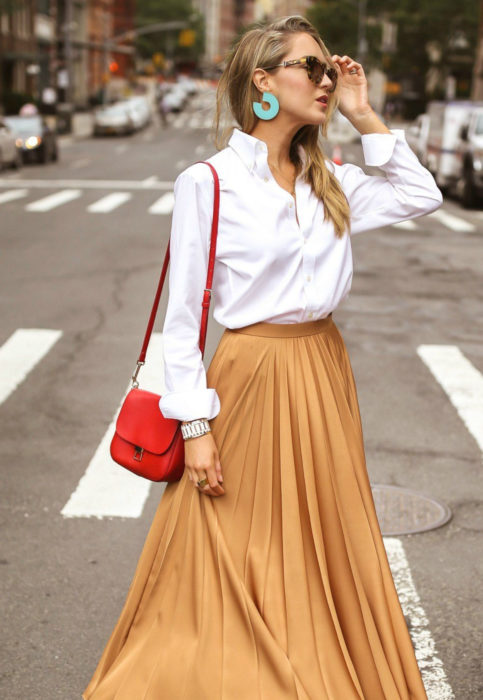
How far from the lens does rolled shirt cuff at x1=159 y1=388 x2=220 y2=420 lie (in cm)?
273

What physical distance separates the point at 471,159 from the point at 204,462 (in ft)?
63.3

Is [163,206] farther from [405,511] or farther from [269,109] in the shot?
[269,109]

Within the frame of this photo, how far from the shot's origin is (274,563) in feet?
9.04

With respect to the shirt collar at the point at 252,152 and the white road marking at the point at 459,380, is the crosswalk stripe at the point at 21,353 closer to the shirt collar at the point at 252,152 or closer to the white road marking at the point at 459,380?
the white road marking at the point at 459,380

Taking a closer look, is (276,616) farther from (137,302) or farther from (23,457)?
(137,302)

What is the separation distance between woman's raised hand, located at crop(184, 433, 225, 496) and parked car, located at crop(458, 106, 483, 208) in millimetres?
18896

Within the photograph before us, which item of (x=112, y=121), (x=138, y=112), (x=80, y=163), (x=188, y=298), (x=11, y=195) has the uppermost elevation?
(x=188, y=298)

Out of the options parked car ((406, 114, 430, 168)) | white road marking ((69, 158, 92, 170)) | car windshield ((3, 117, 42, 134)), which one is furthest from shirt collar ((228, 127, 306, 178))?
car windshield ((3, 117, 42, 134))

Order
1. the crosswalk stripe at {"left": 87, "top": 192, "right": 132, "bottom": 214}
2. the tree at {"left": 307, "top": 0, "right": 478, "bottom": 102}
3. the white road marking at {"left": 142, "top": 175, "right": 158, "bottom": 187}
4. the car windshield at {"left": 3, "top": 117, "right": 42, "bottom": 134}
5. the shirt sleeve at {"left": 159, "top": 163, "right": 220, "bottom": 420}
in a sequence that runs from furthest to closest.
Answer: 1. the tree at {"left": 307, "top": 0, "right": 478, "bottom": 102}
2. the car windshield at {"left": 3, "top": 117, "right": 42, "bottom": 134}
3. the white road marking at {"left": 142, "top": 175, "right": 158, "bottom": 187}
4. the crosswalk stripe at {"left": 87, "top": 192, "right": 132, "bottom": 214}
5. the shirt sleeve at {"left": 159, "top": 163, "right": 220, "bottom": 420}

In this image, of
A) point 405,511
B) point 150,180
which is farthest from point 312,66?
point 150,180

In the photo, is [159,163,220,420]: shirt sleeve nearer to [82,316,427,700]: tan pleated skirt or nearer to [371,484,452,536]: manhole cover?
[82,316,427,700]: tan pleated skirt

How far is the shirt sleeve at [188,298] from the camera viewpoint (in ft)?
8.77

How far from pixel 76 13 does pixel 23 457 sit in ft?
283

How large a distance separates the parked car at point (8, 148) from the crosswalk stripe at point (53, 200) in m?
5.22
